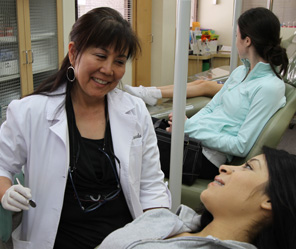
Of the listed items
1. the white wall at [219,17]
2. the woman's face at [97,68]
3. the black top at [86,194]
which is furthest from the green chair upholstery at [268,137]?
the white wall at [219,17]

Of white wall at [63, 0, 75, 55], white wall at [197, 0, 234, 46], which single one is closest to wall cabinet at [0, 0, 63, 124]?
white wall at [63, 0, 75, 55]

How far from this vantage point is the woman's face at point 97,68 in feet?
3.99

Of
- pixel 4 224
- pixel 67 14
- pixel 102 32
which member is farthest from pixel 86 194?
pixel 67 14

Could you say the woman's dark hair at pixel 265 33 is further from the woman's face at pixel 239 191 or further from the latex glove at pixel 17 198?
the latex glove at pixel 17 198

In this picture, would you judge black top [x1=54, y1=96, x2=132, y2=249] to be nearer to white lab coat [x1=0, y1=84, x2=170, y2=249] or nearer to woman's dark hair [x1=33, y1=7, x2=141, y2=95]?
white lab coat [x1=0, y1=84, x2=170, y2=249]

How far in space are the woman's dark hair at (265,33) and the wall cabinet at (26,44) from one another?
1.61 meters

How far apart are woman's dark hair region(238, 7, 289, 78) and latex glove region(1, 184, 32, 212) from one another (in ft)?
4.77

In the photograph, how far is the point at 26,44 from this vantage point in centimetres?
278

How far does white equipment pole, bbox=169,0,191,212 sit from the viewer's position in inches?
51.7

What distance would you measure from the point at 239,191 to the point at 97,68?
0.60 meters

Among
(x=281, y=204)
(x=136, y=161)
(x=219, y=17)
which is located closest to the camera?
(x=281, y=204)

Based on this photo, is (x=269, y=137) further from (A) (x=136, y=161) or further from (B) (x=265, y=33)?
(A) (x=136, y=161)

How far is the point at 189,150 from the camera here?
1873 millimetres

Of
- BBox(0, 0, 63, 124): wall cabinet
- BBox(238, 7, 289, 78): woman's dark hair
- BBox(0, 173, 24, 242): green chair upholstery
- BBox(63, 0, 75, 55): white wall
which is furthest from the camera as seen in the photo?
BBox(63, 0, 75, 55): white wall
